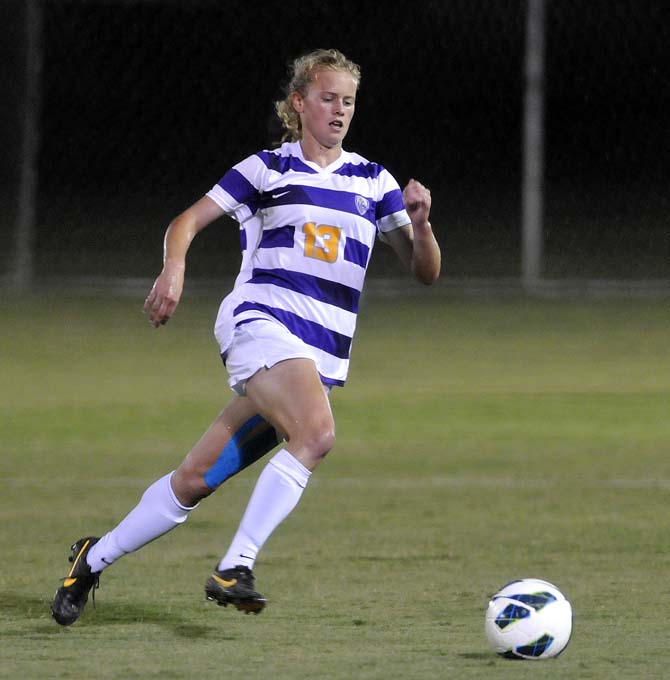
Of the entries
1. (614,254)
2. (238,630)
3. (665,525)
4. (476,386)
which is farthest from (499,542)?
(614,254)

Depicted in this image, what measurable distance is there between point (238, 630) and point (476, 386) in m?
6.90

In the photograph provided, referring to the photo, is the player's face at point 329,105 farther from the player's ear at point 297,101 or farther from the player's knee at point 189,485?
the player's knee at point 189,485

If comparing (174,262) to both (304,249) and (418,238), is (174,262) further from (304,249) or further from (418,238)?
(418,238)

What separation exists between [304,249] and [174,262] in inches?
18.0

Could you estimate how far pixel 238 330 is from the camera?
493 centimetres

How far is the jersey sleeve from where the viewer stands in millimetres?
4930

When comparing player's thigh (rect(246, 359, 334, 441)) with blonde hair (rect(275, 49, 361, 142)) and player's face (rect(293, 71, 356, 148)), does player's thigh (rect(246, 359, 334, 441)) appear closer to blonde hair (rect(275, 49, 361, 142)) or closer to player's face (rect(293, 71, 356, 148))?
player's face (rect(293, 71, 356, 148))

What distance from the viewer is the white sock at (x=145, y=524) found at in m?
4.97

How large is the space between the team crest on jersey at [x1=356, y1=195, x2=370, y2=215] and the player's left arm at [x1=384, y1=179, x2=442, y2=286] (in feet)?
0.53

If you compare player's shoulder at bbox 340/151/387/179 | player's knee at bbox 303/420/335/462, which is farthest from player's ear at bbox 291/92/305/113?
player's knee at bbox 303/420/335/462

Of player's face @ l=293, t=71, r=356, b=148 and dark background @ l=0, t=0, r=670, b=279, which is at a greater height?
dark background @ l=0, t=0, r=670, b=279

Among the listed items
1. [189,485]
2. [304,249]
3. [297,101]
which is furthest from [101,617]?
[297,101]

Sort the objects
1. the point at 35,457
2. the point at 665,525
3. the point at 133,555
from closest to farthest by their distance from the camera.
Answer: the point at 133,555, the point at 665,525, the point at 35,457

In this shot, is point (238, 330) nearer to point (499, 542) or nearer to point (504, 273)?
point (499, 542)
